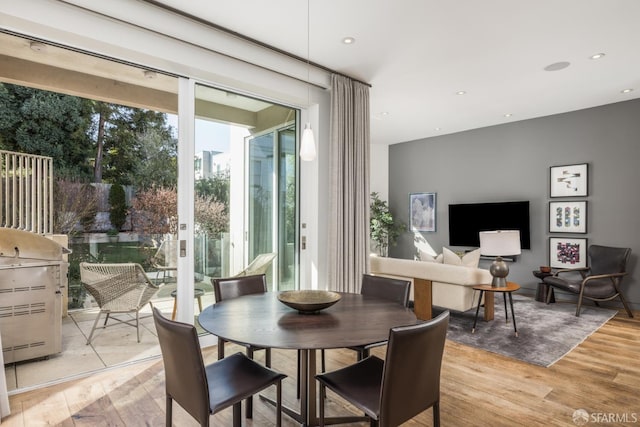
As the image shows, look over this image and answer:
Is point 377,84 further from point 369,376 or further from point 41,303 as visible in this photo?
point 41,303

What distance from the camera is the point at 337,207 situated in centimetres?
380

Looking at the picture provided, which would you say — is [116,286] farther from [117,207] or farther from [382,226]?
[382,226]

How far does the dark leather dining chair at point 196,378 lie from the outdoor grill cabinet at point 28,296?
2026 mm

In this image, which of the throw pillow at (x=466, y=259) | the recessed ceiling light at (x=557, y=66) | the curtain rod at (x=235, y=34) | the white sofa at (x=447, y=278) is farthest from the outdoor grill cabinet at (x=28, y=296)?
the recessed ceiling light at (x=557, y=66)

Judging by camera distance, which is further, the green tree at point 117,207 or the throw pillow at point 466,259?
the green tree at point 117,207

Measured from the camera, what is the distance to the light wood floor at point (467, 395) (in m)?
2.17

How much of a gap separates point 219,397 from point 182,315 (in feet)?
5.42

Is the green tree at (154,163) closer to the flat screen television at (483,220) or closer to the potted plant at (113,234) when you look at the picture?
the potted plant at (113,234)

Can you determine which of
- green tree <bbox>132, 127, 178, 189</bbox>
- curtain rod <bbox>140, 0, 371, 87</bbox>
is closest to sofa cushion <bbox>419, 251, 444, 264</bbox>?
curtain rod <bbox>140, 0, 371, 87</bbox>

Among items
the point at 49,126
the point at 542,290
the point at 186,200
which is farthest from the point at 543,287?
the point at 49,126

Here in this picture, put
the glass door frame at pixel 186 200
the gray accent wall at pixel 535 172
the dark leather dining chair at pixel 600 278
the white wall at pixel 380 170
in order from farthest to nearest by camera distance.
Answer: the white wall at pixel 380 170 < the gray accent wall at pixel 535 172 < the dark leather dining chair at pixel 600 278 < the glass door frame at pixel 186 200

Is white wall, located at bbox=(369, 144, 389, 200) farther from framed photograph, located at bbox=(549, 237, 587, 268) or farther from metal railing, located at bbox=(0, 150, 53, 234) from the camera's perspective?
metal railing, located at bbox=(0, 150, 53, 234)

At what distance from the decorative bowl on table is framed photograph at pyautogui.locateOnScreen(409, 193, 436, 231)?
5.29 metres

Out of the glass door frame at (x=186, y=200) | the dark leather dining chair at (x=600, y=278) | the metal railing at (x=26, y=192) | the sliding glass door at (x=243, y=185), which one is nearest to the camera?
the glass door frame at (x=186, y=200)
